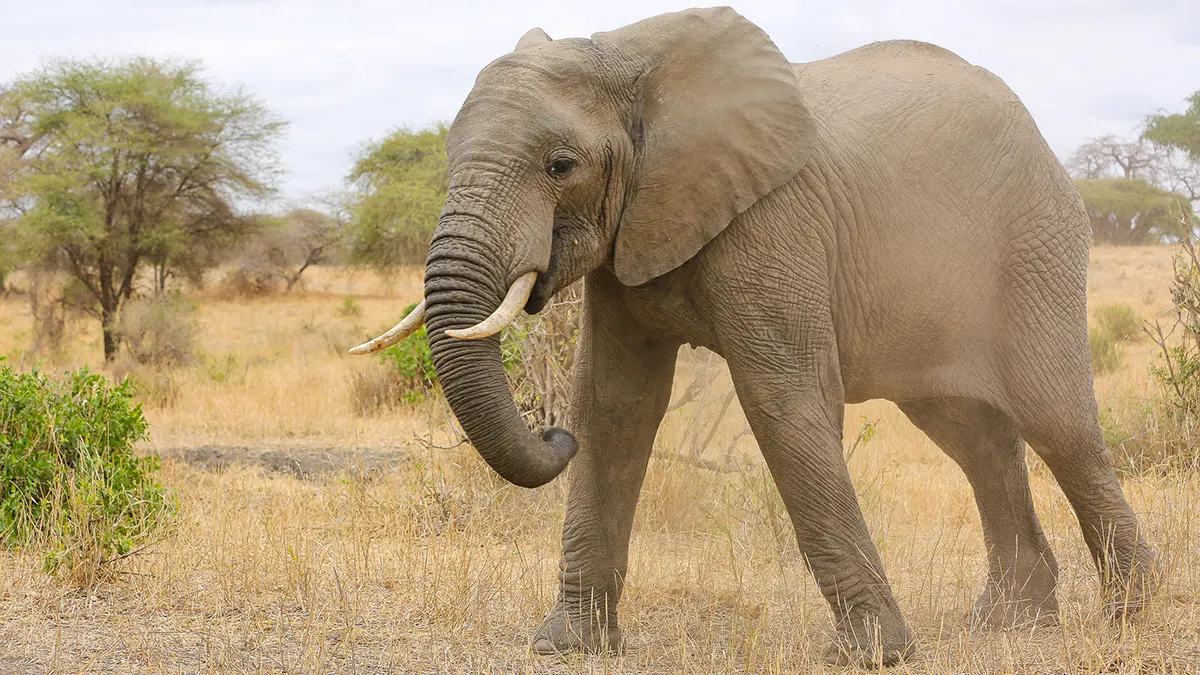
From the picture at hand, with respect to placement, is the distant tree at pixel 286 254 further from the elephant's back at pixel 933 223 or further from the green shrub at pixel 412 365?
the elephant's back at pixel 933 223

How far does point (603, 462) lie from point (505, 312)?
52.5 inches

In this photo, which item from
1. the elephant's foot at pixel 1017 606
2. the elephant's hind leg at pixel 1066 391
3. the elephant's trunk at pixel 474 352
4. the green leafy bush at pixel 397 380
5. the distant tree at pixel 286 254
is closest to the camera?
the elephant's trunk at pixel 474 352

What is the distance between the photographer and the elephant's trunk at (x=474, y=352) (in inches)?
155

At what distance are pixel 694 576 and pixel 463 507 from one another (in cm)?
178

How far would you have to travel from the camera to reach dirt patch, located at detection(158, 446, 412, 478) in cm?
962

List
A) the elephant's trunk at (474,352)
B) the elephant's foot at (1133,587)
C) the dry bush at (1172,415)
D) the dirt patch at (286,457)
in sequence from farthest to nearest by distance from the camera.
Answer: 1. the dirt patch at (286,457)
2. the dry bush at (1172,415)
3. the elephant's foot at (1133,587)
4. the elephant's trunk at (474,352)

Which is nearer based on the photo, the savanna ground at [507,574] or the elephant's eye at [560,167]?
the elephant's eye at [560,167]

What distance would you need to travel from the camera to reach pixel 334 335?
23.5 metres

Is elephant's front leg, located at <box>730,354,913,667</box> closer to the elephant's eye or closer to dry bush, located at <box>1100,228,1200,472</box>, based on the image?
the elephant's eye

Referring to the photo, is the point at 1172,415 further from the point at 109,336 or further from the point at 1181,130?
the point at 1181,130

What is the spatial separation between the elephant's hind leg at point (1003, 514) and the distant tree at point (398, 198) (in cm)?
2356

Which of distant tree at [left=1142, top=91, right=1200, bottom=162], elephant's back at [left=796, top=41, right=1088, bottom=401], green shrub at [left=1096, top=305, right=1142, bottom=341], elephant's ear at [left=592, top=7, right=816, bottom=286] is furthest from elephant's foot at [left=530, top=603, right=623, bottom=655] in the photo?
distant tree at [left=1142, top=91, right=1200, bottom=162]

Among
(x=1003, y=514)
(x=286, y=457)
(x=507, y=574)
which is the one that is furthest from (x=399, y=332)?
(x=286, y=457)

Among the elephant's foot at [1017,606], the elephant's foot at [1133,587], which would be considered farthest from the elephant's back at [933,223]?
the elephant's foot at [1017,606]
